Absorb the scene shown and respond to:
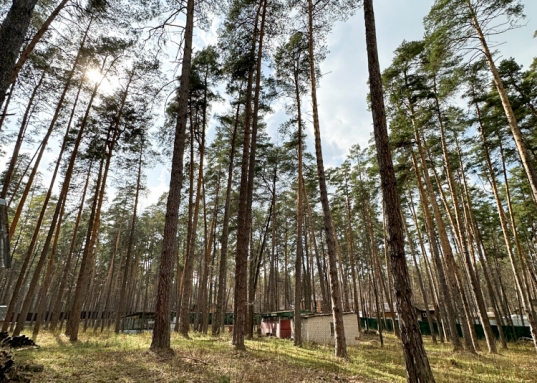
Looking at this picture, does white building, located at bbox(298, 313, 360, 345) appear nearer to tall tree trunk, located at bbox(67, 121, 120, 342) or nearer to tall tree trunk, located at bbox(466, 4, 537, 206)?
tall tree trunk, located at bbox(67, 121, 120, 342)

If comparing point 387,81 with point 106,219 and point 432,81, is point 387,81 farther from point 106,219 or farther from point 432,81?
point 106,219

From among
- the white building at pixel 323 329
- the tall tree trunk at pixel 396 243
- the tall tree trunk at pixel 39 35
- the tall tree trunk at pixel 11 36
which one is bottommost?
the white building at pixel 323 329

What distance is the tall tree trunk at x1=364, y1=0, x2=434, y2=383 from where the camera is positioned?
3.91 m

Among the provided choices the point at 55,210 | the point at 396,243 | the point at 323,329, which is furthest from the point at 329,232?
the point at 55,210

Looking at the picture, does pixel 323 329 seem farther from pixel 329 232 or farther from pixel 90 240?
pixel 90 240

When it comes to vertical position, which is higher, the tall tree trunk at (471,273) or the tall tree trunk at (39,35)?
the tall tree trunk at (39,35)

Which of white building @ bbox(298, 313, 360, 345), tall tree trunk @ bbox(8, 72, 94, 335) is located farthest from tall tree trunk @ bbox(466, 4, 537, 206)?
tall tree trunk @ bbox(8, 72, 94, 335)

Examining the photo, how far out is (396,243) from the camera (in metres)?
4.46

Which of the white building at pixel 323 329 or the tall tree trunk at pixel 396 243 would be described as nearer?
the tall tree trunk at pixel 396 243

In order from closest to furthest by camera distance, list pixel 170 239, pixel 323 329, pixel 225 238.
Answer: pixel 170 239
pixel 225 238
pixel 323 329

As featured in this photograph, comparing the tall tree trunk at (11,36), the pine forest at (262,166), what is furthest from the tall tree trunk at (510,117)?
the tall tree trunk at (11,36)

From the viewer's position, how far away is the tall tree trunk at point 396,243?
3912 mm

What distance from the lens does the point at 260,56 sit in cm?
1116

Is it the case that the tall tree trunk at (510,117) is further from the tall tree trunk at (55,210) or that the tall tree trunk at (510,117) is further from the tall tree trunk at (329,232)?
the tall tree trunk at (55,210)
